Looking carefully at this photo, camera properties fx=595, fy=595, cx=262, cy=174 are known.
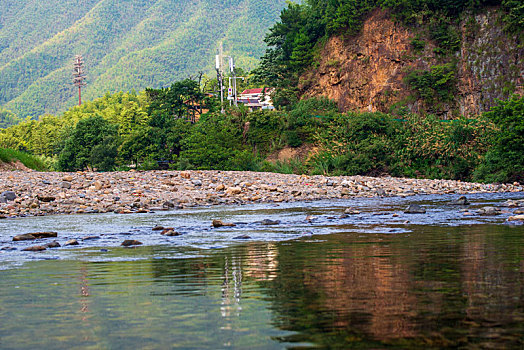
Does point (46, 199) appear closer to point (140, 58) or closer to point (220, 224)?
point (220, 224)

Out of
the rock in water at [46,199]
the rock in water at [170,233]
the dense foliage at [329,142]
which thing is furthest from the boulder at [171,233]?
the dense foliage at [329,142]

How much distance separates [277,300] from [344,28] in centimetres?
4017

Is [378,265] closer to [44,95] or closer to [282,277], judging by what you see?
[282,277]

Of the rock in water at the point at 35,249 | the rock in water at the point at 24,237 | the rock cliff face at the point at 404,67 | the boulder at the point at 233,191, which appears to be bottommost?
the rock in water at the point at 35,249

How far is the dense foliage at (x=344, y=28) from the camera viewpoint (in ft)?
120

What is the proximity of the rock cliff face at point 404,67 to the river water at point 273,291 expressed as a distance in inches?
1112

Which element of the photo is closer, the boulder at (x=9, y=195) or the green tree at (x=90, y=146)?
the boulder at (x=9, y=195)

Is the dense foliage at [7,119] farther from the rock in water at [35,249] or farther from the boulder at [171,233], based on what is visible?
the rock in water at [35,249]

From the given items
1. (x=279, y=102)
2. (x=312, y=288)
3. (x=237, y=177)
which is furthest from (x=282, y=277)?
(x=279, y=102)

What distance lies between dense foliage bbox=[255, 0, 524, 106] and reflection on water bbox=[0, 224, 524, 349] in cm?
3112

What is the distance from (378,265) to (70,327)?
3183 mm

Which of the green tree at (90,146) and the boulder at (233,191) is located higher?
the green tree at (90,146)

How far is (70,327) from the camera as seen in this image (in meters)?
3.46

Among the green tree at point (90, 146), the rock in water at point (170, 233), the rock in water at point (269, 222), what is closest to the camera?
the rock in water at point (170, 233)
